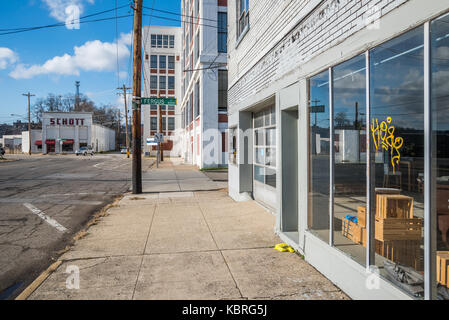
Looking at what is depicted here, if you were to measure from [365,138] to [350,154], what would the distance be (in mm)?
476

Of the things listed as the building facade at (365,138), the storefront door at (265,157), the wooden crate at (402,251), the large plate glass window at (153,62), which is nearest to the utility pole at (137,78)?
the storefront door at (265,157)

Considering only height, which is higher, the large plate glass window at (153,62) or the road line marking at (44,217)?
the large plate glass window at (153,62)

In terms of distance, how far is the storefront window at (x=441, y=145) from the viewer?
2828mm

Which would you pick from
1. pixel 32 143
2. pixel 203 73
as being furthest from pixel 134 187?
pixel 32 143

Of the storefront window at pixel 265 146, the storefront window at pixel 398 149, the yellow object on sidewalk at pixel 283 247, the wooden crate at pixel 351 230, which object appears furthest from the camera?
the storefront window at pixel 265 146

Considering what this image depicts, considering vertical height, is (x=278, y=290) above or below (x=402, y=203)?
below

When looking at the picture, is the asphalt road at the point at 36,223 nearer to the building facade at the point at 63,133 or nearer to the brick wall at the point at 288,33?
the brick wall at the point at 288,33

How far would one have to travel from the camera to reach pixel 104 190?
1421 cm

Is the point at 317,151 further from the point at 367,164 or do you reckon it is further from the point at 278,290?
the point at 278,290

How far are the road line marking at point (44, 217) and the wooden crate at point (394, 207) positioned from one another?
6377 mm

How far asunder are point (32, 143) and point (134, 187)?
67958 millimetres

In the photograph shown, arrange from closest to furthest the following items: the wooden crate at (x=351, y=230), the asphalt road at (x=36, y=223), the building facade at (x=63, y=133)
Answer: the wooden crate at (x=351, y=230), the asphalt road at (x=36, y=223), the building facade at (x=63, y=133)

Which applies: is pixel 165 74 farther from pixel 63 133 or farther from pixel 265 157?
pixel 265 157
